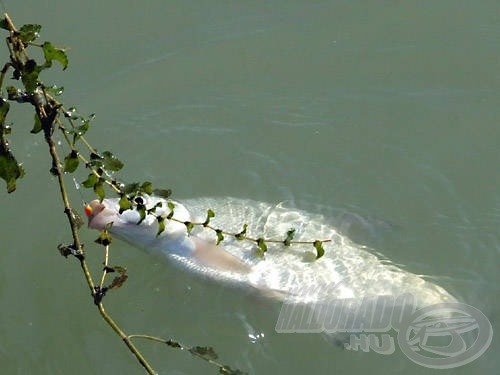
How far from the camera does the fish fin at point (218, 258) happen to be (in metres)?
4.25

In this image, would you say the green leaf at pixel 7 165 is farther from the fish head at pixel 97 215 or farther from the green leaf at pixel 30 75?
the fish head at pixel 97 215

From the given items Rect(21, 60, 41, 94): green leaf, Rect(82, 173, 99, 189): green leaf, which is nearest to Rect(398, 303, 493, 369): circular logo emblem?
Rect(82, 173, 99, 189): green leaf

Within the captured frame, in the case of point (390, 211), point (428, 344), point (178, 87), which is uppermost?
point (178, 87)

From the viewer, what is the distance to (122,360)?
4082mm

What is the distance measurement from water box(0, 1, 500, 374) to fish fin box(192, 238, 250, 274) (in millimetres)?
138

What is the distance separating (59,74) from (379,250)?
3053mm

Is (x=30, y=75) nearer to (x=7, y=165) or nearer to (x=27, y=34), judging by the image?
(x=27, y=34)

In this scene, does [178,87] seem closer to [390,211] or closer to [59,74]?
[59,74]

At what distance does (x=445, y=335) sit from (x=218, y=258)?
1287 millimetres

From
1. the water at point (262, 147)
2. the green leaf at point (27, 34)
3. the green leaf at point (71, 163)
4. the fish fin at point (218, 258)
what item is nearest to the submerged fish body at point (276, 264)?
the fish fin at point (218, 258)

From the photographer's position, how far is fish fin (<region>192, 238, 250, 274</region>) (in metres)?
4.25

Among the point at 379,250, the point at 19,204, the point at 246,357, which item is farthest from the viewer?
the point at 19,204

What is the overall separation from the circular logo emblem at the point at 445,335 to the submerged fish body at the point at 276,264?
86mm

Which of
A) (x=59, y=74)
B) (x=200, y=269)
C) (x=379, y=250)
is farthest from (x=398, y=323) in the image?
(x=59, y=74)
